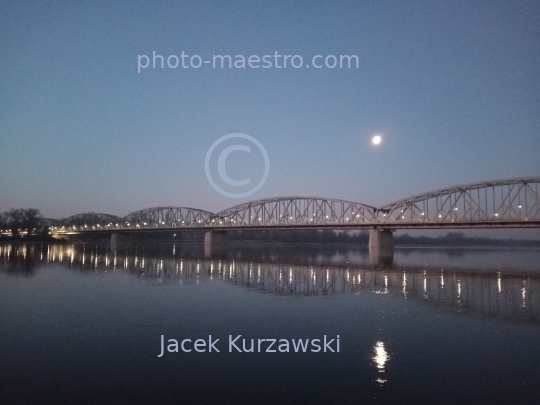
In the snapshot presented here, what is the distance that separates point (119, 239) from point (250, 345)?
295 feet

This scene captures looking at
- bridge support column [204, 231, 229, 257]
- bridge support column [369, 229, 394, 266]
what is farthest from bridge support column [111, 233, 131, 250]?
bridge support column [369, 229, 394, 266]

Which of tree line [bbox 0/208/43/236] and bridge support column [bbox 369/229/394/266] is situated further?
tree line [bbox 0/208/43/236]

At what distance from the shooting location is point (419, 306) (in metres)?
17.3

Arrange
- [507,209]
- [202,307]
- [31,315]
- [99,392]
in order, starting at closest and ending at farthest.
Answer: [99,392], [31,315], [202,307], [507,209]

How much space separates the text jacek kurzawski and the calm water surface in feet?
0.65

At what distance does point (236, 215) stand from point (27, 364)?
293 feet

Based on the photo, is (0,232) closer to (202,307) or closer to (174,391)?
(202,307)

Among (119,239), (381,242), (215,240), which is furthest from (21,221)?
(381,242)

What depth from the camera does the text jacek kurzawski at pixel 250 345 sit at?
1023cm

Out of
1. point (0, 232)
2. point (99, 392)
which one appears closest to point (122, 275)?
point (99, 392)

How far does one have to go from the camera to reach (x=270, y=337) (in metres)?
11.5

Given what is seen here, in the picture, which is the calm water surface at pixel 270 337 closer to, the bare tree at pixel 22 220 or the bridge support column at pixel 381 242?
the bridge support column at pixel 381 242

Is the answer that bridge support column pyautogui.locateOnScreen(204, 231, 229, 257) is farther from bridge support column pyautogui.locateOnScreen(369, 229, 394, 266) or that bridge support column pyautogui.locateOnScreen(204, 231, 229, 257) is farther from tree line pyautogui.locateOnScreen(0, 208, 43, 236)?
tree line pyautogui.locateOnScreen(0, 208, 43, 236)

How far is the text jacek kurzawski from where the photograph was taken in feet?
33.6
